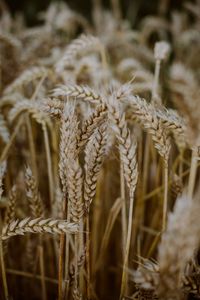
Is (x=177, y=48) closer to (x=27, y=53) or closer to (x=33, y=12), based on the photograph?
(x=27, y=53)

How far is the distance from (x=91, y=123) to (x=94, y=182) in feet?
0.41

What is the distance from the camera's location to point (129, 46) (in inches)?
74.4

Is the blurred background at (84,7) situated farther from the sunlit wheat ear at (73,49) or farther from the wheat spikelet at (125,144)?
the wheat spikelet at (125,144)

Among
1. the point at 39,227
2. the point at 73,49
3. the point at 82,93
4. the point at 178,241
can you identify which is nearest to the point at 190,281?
the point at 178,241

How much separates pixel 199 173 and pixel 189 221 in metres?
0.94

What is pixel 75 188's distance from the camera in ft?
2.42

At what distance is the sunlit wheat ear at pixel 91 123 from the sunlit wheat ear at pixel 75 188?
60 millimetres

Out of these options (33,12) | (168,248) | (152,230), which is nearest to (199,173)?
(152,230)

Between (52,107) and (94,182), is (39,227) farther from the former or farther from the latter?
(52,107)

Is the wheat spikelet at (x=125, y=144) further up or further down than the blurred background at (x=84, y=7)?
further down

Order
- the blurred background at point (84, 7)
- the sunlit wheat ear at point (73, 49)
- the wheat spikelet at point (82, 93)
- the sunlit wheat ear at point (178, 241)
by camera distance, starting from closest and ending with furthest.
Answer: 1. the sunlit wheat ear at point (178, 241)
2. the wheat spikelet at point (82, 93)
3. the sunlit wheat ear at point (73, 49)
4. the blurred background at point (84, 7)

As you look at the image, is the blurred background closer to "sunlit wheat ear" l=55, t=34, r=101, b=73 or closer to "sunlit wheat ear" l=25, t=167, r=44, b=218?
"sunlit wheat ear" l=55, t=34, r=101, b=73

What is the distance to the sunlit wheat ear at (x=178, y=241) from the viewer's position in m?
0.58

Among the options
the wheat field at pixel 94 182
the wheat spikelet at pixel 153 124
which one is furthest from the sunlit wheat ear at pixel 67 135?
the wheat spikelet at pixel 153 124
